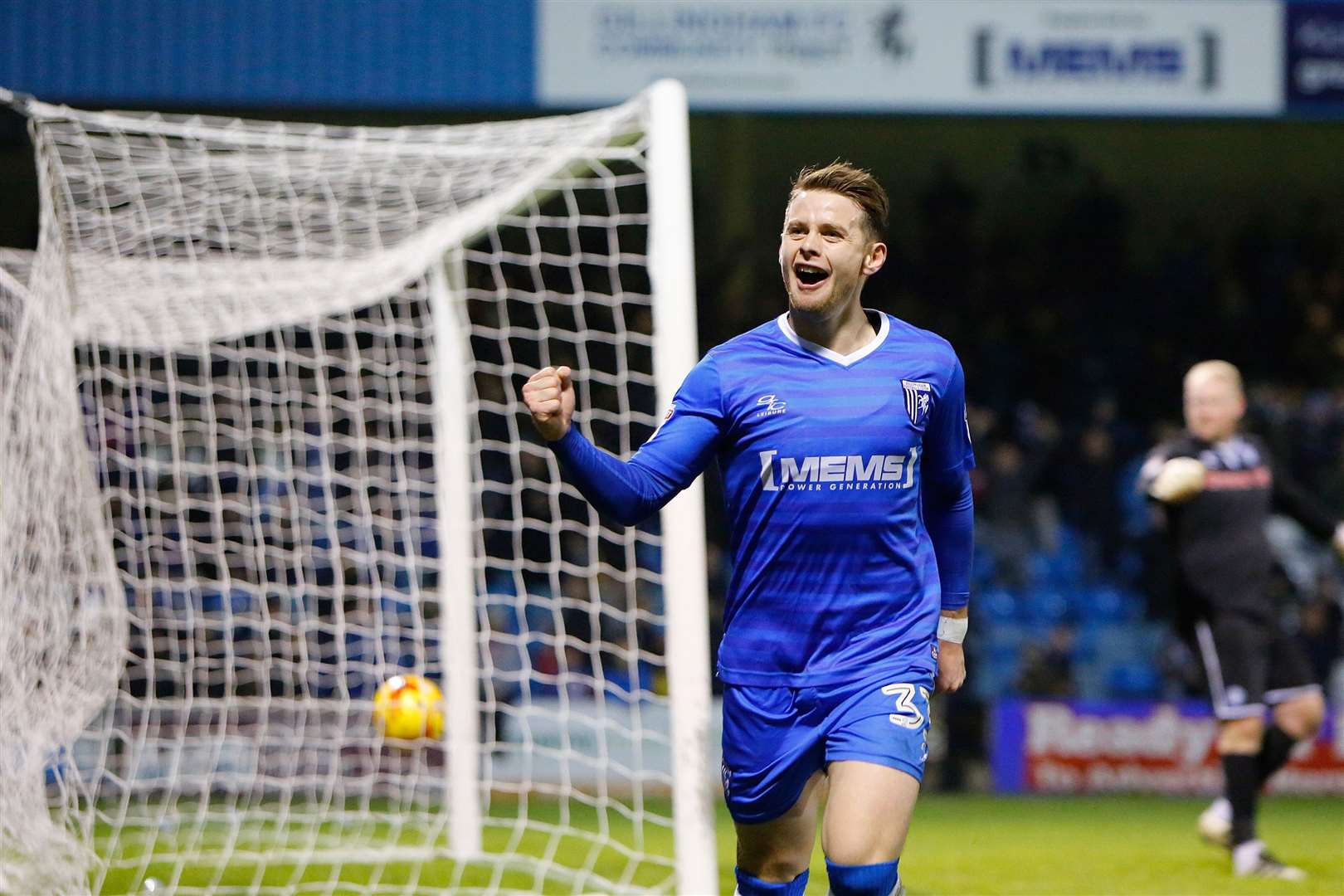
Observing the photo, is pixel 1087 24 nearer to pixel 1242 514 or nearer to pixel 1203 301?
pixel 1203 301

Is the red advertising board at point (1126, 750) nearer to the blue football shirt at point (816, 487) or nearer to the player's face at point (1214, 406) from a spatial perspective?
the player's face at point (1214, 406)

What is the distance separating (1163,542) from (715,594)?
4.21 metres

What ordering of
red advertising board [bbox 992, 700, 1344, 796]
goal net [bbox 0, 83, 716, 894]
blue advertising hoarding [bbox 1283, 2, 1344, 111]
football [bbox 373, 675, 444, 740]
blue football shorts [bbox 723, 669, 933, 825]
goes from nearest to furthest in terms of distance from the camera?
blue football shorts [bbox 723, 669, 933, 825], goal net [bbox 0, 83, 716, 894], football [bbox 373, 675, 444, 740], red advertising board [bbox 992, 700, 1344, 796], blue advertising hoarding [bbox 1283, 2, 1344, 111]

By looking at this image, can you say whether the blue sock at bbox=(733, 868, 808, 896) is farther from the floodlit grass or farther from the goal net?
the floodlit grass

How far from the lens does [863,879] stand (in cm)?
356

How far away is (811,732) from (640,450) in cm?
73

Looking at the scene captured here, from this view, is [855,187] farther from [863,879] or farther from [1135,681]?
[1135,681]

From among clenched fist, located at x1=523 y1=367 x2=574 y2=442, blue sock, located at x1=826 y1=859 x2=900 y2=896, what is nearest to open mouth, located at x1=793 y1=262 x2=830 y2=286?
clenched fist, located at x1=523 y1=367 x2=574 y2=442

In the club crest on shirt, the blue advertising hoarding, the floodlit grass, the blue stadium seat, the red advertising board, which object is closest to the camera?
the club crest on shirt

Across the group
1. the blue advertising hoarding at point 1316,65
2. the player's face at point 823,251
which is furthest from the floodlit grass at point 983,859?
the blue advertising hoarding at point 1316,65

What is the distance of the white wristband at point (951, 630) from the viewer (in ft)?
13.6

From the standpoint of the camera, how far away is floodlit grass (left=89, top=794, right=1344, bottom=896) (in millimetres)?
6598

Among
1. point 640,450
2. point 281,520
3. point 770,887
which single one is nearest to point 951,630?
point 770,887

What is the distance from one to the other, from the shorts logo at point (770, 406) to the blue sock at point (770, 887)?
3.49 ft
